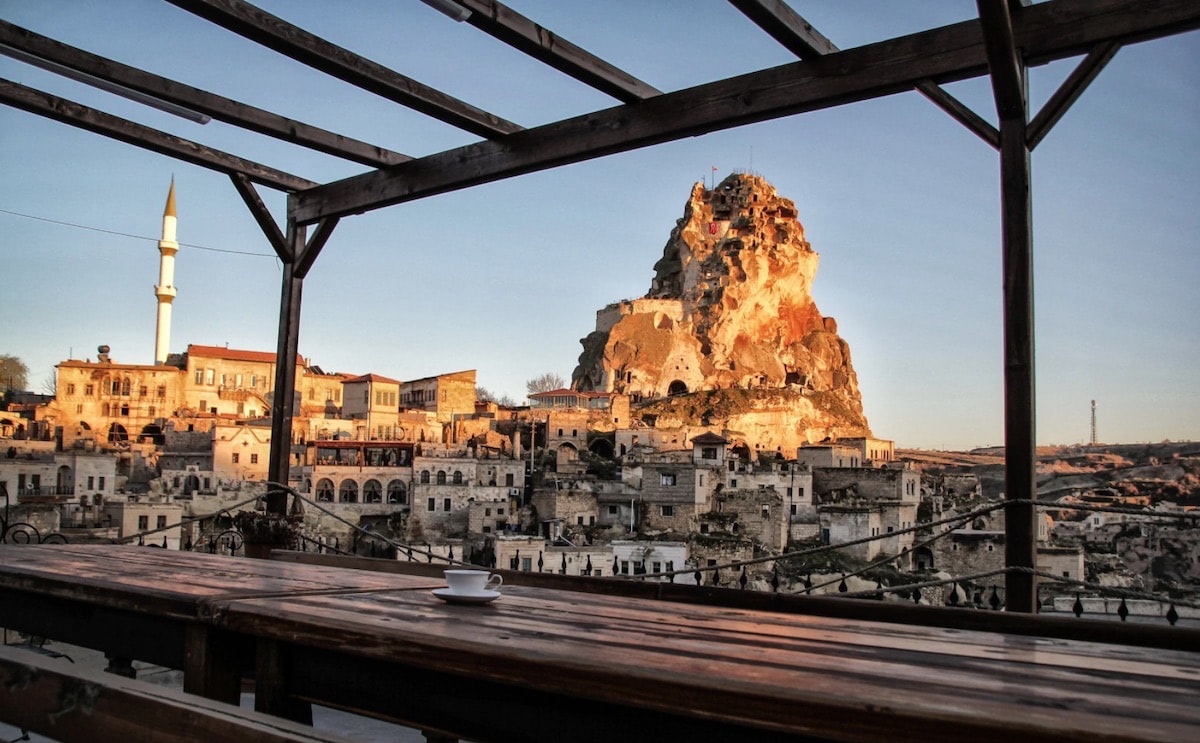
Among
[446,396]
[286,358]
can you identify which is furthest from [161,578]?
[446,396]

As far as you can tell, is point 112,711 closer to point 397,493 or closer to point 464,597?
point 464,597

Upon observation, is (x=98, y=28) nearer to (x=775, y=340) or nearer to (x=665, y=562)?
(x=665, y=562)

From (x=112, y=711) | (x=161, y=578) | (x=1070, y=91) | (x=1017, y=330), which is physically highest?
(x=1070, y=91)

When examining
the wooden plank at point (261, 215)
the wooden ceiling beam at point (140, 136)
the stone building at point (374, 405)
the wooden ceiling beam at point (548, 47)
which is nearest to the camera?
the wooden ceiling beam at point (548, 47)

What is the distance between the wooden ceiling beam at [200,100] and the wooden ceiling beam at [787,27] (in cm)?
267

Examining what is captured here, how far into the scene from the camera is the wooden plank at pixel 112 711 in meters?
1.63

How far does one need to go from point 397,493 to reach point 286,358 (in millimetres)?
36169

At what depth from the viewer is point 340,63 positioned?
416 centimetres

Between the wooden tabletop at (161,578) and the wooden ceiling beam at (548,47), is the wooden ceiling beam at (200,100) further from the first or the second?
the wooden tabletop at (161,578)

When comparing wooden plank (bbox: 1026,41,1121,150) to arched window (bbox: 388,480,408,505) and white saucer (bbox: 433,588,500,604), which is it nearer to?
white saucer (bbox: 433,588,500,604)

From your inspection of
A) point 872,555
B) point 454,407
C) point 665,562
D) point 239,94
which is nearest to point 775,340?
point 454,407

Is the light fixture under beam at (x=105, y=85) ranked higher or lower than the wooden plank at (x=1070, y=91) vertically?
higher

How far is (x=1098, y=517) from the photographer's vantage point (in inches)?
1764

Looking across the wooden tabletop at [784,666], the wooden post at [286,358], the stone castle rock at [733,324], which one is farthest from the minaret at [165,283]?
the wooden tabletop at [784,666]
